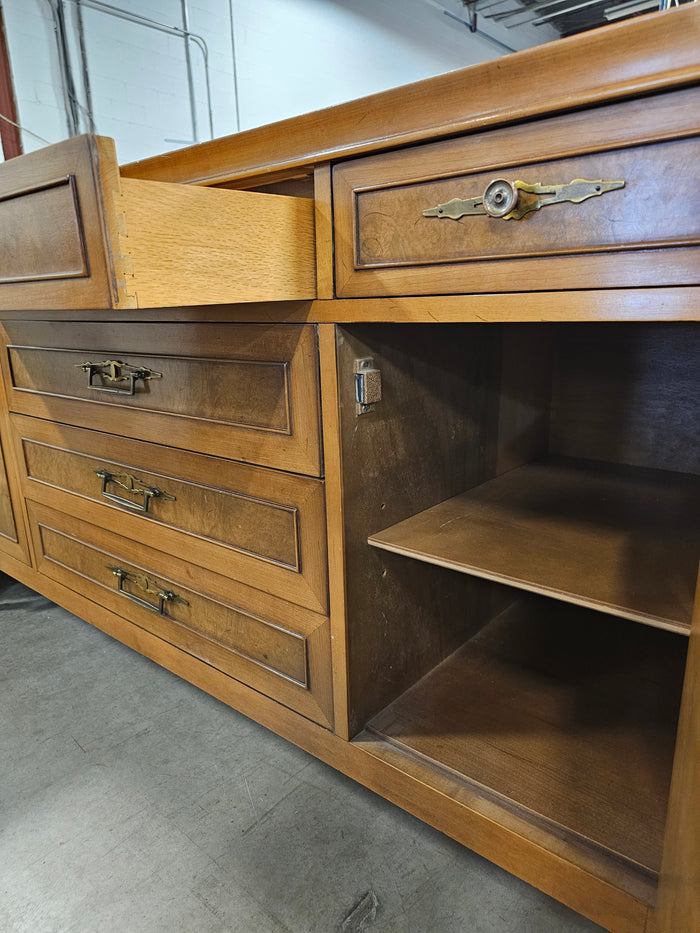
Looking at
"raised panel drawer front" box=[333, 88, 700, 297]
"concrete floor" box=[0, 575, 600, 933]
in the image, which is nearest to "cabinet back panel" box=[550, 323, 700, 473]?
"raised panel drawer front" box=[333, 88, 700, 297]

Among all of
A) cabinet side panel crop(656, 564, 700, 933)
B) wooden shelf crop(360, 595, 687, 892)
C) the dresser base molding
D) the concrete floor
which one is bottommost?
the concrete floor

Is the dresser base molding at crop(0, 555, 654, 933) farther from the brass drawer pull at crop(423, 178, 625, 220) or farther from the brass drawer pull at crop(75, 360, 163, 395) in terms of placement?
the brass drawer pull at crop(423, 178, 625, 220)

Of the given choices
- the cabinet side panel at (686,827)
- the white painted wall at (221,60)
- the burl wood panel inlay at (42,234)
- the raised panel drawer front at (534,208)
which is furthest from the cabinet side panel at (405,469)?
the white painted wall at (221,60)

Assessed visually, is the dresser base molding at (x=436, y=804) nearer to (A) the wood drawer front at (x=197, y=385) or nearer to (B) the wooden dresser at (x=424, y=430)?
(B) the wooden dresser at (x=424, y=430)

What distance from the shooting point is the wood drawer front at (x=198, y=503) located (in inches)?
31.7

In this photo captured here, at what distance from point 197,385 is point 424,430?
331 mm

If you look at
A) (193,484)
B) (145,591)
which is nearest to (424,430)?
(193,484)

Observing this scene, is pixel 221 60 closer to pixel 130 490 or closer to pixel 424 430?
pixel 130 490

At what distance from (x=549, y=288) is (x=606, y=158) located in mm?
108

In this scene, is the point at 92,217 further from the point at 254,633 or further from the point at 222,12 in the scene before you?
the point at 222,12

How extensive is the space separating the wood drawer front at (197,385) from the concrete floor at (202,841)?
505mm

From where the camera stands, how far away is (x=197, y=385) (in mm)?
859

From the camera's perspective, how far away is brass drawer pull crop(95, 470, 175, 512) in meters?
0.99

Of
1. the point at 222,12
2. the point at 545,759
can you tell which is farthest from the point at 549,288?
the point at 222,12
